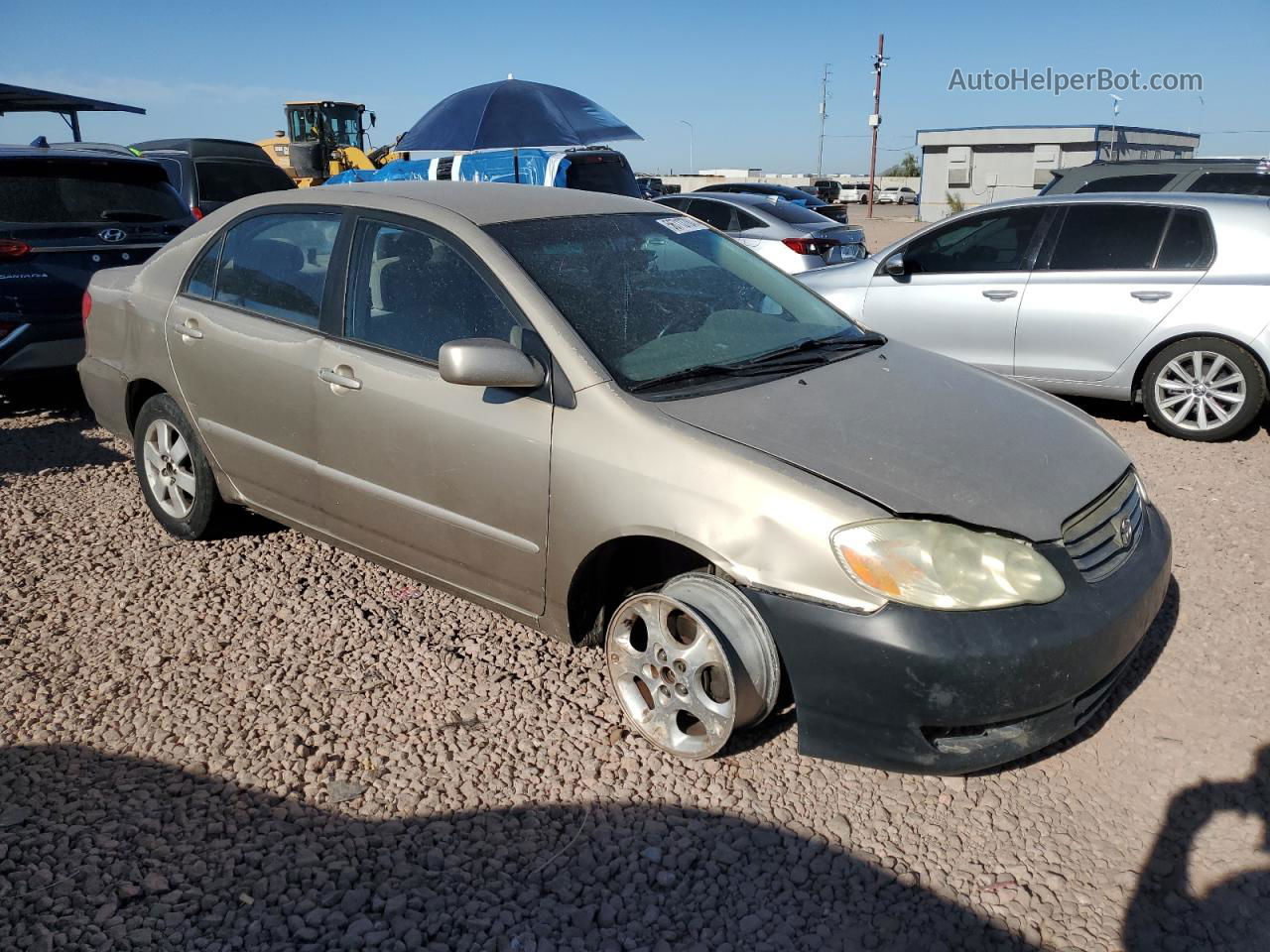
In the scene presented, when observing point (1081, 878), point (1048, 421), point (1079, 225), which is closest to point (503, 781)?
point (1081, 878)

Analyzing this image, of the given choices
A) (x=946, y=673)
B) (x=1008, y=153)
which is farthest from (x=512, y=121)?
(x=1008, y=153)

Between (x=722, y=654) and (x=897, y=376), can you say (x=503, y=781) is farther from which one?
(x=897, y=376)

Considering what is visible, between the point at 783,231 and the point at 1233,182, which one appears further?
the point at 783,231

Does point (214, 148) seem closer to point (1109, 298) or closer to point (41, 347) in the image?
point (41, 347)

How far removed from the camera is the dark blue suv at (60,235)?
6125 mm

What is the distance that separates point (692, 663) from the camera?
290cm

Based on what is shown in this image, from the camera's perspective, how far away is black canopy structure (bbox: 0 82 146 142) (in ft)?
49.2

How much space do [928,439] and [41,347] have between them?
555cm

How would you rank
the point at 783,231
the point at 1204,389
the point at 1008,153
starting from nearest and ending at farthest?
the point at 1204,389 < the point at 783,231 < the point at 1008,153

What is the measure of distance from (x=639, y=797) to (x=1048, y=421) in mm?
1904

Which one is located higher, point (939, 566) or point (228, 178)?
point (228, 178)

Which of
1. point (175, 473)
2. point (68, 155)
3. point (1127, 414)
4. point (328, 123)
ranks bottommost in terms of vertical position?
point (1127, 414)

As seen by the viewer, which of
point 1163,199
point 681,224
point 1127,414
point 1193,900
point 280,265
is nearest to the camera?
point 1193,900

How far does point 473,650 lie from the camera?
12.2ft
